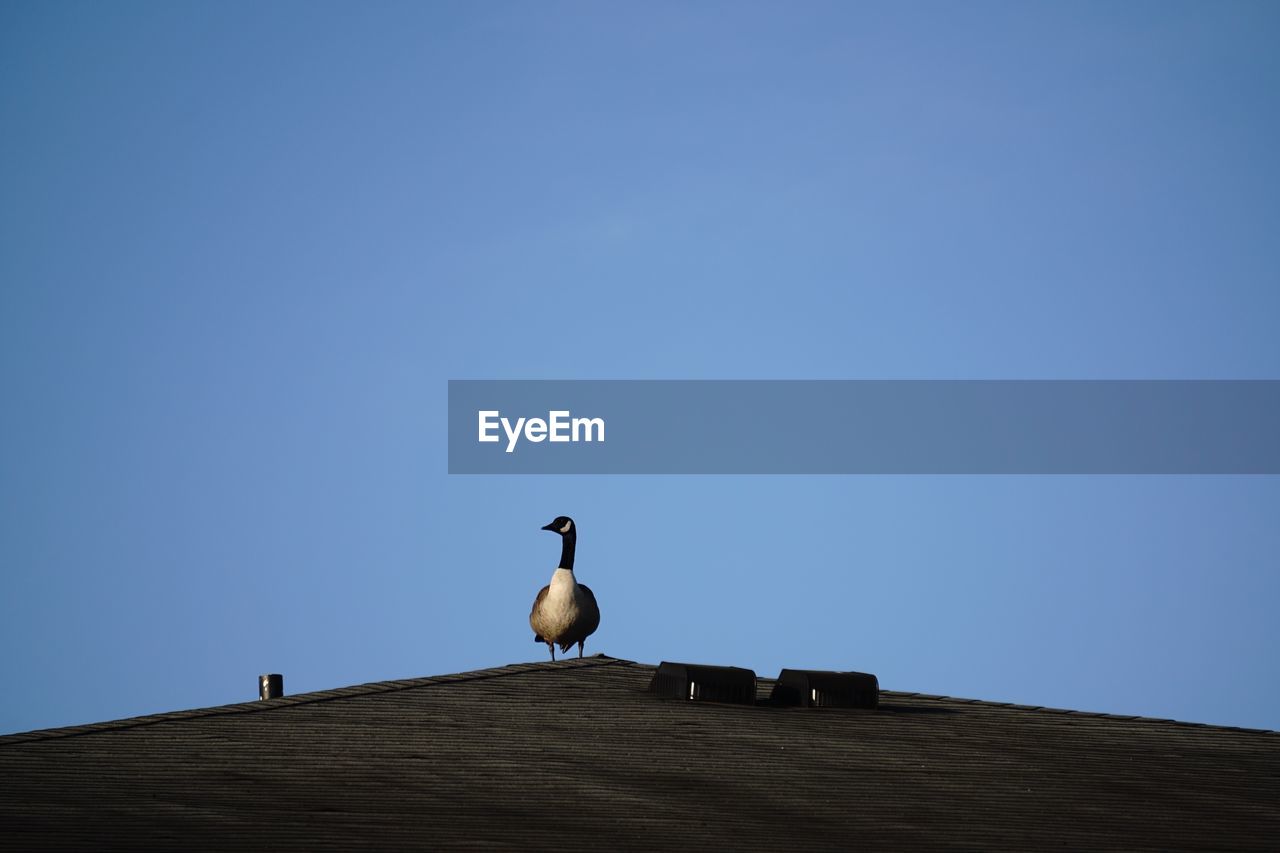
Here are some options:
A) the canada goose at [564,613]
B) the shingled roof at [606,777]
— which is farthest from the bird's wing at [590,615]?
the shingled roof at [606,777]

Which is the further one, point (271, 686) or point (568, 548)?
point (568, 548)

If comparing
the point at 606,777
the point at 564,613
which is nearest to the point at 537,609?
the point at 564,613

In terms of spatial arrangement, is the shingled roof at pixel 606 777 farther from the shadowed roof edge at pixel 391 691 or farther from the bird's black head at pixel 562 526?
the bird's black head at pixel 562 526

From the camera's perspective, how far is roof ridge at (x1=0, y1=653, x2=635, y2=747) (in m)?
19.0

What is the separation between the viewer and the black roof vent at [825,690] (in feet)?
79.3

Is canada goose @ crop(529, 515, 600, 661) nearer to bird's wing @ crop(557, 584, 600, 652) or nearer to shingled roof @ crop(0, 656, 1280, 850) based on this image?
bird's wing @ crop(557, 584, 600, 652)

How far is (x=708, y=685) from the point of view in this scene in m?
23.9

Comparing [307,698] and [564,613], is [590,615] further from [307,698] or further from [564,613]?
[307,698]

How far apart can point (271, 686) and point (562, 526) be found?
31.2 ft

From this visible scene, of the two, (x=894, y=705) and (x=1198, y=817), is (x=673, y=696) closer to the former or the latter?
(x=894, y=705)

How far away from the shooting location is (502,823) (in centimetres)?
1420

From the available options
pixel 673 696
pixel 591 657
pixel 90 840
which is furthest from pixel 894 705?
pixel 90 840

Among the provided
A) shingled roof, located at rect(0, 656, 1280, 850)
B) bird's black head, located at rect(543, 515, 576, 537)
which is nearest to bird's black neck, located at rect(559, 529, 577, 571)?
bird's black head, located at rect(543, 515, 576, 537)

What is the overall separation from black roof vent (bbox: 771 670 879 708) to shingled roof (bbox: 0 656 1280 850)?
38 centimetres
